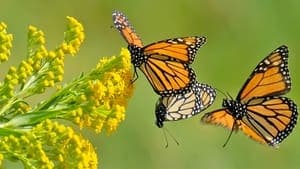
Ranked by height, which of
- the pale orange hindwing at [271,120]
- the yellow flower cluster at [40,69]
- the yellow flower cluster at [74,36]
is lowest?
the pale orange hindwing at [271,120]

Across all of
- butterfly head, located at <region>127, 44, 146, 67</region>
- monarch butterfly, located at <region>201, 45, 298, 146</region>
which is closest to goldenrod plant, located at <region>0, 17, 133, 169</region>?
butterfly head, located at <region>127, 44, 146, 67</region>

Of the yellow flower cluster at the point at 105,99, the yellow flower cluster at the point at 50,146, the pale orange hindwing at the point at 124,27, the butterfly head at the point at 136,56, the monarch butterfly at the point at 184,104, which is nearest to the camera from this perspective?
the yellow flower cluster at the point at 50,146

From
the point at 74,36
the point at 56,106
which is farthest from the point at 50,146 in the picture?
the point at 74,36

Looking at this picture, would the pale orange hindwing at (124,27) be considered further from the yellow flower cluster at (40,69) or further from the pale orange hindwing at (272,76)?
the pale orange hindwing at (272,76)

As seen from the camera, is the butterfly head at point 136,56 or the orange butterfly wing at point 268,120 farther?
the orange butterfly wing at point 268,120

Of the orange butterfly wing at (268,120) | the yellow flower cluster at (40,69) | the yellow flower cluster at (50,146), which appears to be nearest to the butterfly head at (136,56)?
the orange butterfly wing at (268,120)

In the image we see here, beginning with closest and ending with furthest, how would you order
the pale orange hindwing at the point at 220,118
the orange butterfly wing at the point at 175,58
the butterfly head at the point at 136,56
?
1. the butterfly head at the point at 136,56
2. the orange butterfly wing at the point at 175,58
3. the pale orange hindwing at the point at 220,118

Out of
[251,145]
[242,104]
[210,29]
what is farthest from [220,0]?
[242,104]

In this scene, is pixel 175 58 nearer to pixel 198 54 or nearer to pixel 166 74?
pixel 166 74

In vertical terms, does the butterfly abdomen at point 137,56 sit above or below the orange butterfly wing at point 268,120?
above
